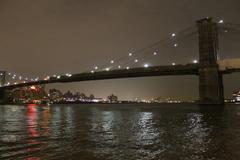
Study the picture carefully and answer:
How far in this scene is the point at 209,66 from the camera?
6669 centimetres

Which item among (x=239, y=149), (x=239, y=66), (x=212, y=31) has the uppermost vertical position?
(x=212, y=31)

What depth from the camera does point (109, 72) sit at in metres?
74.7

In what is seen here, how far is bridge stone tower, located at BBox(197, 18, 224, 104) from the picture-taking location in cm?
6538

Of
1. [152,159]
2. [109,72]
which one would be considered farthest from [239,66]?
[152,159]

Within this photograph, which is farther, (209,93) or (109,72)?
(109,72)

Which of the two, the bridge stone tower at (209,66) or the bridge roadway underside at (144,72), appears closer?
the bridge stone tower at (209,66)

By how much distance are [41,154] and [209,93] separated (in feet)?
182

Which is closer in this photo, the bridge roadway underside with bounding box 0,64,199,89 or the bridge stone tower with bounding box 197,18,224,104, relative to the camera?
the bridge stone tower with bounding box 197,18,224,104

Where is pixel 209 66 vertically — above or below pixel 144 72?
above

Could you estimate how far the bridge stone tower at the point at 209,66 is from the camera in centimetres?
6538

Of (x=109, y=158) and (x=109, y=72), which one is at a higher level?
(x=109, y=72)

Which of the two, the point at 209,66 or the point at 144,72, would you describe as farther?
the point at 144,72

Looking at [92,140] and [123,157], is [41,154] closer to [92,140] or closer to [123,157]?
[123,157]

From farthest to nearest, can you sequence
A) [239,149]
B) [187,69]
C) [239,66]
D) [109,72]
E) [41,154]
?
[109,72], [187,69], [239,66], [239,149], [41,154]
